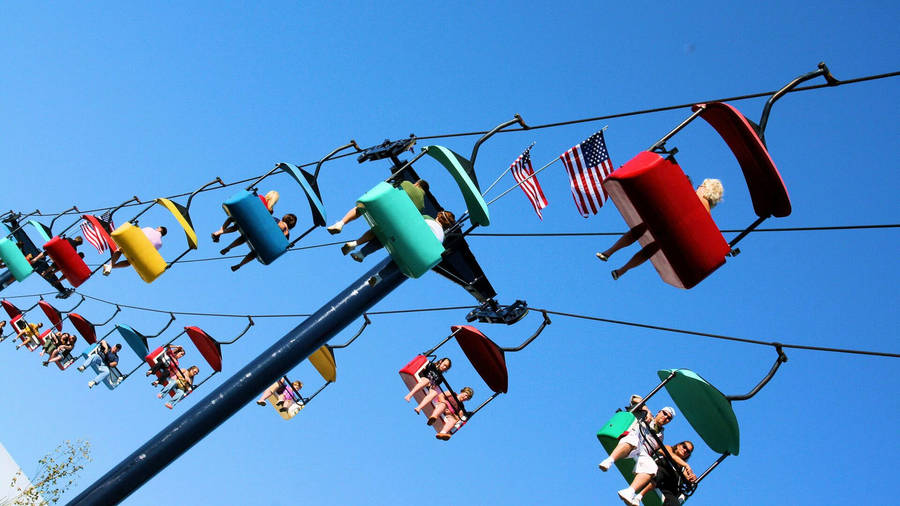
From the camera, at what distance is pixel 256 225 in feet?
22.0

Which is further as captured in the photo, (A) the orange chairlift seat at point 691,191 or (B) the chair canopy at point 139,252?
(B) the chair canopy at point 139,252

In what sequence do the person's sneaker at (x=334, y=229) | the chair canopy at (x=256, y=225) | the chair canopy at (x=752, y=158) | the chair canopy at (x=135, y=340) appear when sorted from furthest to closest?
the chair canopy at (x=135, y=340), the chair canopy at (x=256, y=225), the person's sneaker at (x=334, y=229), the chair canopy at (x=752, y=158)

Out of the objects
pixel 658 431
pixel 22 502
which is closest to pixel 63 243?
pixel 658 431

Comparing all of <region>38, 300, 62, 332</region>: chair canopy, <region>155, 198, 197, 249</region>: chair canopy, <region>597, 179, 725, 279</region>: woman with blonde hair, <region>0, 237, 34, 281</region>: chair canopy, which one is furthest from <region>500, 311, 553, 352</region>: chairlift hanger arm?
<region>38, 300, 62, 332</region>: chair canopy

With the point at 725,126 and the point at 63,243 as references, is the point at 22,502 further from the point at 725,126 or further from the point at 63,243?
the point at 725,126

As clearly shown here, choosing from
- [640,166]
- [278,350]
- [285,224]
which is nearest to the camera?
[640,166]

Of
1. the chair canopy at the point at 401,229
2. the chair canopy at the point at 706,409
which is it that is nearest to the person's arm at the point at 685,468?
the chair canopy at the point at 706,409

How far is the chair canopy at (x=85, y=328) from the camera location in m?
14.8

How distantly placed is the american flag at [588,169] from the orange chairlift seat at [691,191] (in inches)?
99.8

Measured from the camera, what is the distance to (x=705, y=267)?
408 centimetres

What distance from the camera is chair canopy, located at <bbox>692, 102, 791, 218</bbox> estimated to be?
3945mm

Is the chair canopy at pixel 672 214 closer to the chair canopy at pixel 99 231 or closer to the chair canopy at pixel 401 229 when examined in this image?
the chair canopy at pixel 401 229

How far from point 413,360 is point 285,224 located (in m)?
2.68

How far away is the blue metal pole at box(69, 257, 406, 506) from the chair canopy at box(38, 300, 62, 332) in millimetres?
11730
